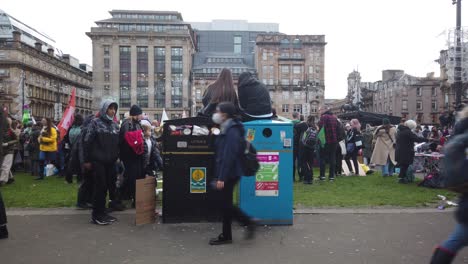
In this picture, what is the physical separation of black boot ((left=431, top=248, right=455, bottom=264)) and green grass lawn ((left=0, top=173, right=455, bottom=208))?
4.10 metres

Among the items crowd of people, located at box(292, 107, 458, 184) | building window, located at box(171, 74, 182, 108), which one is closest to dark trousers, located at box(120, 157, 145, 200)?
crowd of people, located at box(292, 107, 458, 184)

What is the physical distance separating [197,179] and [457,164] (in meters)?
3.76

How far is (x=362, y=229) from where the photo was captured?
5.98 meters

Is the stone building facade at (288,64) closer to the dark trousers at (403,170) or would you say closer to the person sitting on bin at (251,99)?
the dark trousers at (403,170)

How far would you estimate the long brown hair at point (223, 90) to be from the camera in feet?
21.3

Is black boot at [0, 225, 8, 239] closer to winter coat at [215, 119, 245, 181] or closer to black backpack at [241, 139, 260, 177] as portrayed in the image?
winter coat at [215, 119, 245, 181]

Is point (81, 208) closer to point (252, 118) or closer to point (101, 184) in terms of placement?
point (101, 184)

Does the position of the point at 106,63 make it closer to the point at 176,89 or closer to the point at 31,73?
the point at 176,89

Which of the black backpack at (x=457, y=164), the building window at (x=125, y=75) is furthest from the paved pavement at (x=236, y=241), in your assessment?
the building window at (x=125, y=75)

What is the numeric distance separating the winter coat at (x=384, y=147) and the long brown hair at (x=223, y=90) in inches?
309

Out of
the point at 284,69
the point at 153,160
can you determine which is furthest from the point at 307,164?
the point at 284,69

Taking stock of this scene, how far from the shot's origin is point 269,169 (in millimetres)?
5996

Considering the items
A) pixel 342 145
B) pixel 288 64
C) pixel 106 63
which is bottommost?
pixel 342 145

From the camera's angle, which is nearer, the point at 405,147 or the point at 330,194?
the point at 330,194
